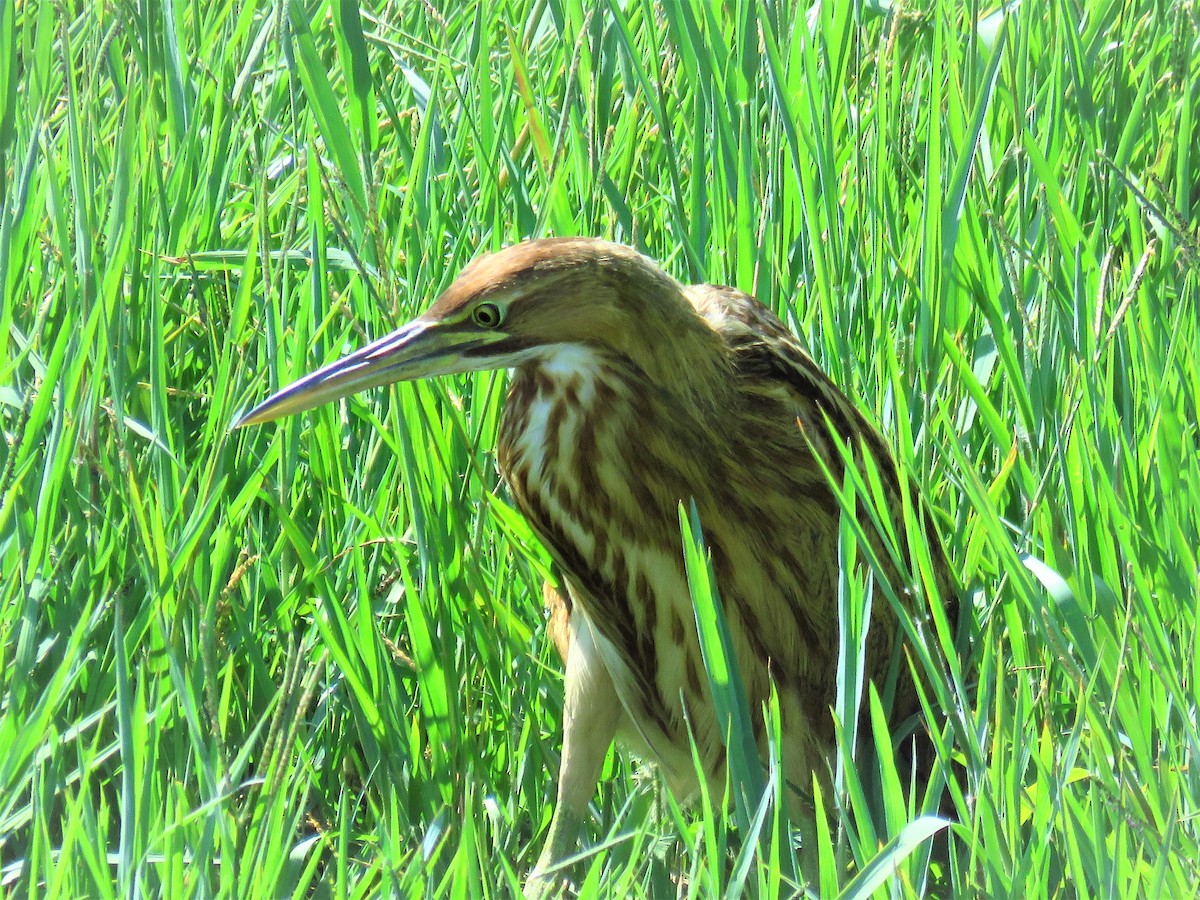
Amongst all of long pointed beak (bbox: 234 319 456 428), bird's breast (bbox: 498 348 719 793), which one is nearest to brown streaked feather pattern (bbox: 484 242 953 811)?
bird's breast (bbox: 498 348 719 793)

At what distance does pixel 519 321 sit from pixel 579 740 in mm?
625

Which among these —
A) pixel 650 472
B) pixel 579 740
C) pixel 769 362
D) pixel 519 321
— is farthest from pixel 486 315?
pixel 579 740

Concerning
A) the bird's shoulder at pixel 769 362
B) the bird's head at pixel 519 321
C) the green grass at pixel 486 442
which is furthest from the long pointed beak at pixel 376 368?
the bird's shoulder at pixel 769 362

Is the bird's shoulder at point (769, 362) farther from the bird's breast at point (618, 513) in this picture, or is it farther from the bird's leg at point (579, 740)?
the bird's leg at point (579, 740)

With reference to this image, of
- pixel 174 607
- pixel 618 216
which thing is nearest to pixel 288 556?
pixel 174 607

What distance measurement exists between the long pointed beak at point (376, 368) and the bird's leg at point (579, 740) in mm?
526

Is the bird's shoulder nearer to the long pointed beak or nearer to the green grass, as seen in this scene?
the green grass

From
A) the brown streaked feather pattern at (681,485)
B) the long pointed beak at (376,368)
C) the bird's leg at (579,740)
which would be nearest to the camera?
the long pointed beak at (376,368)

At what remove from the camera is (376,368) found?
1811 mm

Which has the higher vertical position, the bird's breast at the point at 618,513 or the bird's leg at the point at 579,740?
the bird's breast at the point at 618,513

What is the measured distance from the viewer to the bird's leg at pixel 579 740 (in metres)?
2.16

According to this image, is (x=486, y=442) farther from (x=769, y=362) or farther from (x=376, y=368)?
(x=376, y=368)

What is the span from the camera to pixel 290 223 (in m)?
2.06

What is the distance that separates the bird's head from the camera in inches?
71.2
